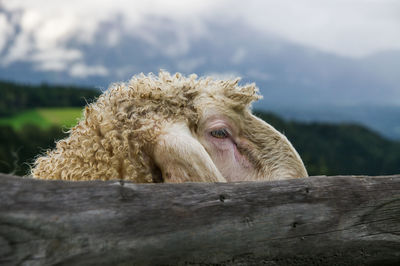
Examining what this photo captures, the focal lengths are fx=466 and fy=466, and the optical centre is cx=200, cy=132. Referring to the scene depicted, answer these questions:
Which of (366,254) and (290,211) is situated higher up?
(290,211)

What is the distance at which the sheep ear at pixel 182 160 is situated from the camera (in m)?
2.92

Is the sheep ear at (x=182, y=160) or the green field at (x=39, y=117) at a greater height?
the green field at (x=39, y=117)

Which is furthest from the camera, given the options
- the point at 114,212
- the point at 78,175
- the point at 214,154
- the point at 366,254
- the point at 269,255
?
the point at 214,154

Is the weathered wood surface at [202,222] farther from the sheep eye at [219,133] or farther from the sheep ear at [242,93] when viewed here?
the sheep ear at [242,93]

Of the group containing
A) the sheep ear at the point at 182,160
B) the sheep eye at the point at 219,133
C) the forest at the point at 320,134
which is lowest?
the sheep ear at the point at 182,160

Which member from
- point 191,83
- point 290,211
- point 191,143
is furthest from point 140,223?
point 191,83

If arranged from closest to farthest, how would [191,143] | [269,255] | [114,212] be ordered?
[114,212], [269,255], [191,143]

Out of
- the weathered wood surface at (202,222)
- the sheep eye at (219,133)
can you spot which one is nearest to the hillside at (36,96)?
the sheep eye at (219,133)

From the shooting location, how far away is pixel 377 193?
2.18 m

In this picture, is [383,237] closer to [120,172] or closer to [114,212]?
[114,212]

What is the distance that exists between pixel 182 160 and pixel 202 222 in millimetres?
1125

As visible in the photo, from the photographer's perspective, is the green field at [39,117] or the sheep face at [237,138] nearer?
the sheep face at [237,138]

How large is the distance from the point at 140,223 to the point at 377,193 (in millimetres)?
1145

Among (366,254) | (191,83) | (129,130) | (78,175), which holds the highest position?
(191,83)
